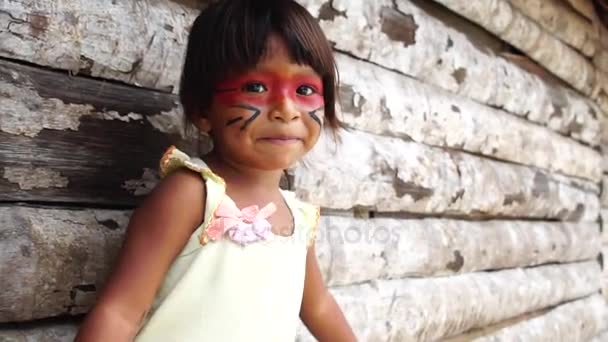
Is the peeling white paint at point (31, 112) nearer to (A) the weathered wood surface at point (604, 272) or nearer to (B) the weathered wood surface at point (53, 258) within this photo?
(B) the weathered wood surface at point (53, 258)

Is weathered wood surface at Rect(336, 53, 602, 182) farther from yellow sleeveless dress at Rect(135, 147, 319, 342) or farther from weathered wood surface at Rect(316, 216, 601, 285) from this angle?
yellow sleeveless dress at Rect(135, 147, 319, 342)

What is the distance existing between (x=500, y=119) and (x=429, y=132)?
742 millimetres

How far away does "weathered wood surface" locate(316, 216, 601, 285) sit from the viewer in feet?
6.91

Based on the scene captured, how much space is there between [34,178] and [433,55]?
1692 mm

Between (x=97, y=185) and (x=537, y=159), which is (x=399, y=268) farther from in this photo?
(x=537, y=159)

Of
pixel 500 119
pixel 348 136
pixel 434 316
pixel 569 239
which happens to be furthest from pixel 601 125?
pixel 348 136

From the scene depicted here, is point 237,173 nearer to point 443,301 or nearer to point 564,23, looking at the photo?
point 443,301

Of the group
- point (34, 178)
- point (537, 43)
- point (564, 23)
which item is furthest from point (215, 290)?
point (564, 23)

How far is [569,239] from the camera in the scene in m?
4.11

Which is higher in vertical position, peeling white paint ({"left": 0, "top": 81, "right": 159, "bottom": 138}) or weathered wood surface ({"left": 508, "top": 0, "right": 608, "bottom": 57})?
weathered wood surface ({"left": 508, "top": 0, "right": 608, "bottom": 57})

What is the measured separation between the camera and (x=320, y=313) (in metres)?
1.72

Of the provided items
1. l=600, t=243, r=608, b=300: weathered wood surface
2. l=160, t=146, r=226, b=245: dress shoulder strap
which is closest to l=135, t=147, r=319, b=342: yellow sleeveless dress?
l=160, t=146, r=226, b=245: dress shoulder strap

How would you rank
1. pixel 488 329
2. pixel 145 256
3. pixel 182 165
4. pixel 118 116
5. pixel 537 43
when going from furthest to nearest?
1. pixel 537 43
2. pixel 488 329
3. pixel 118 116
4. pixel 182 165
5. pixel 145 256

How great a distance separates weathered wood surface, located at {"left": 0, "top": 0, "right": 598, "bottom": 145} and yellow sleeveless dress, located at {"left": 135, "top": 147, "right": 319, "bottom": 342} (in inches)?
9.0
